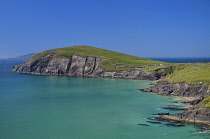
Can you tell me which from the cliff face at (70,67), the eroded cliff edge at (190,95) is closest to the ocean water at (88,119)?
the eroded cliff edge at (190,95)

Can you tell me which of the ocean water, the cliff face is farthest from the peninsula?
the ocean water

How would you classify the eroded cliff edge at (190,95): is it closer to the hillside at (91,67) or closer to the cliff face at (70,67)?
the hillside at (91,67)

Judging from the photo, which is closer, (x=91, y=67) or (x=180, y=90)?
(x=180, y=90)

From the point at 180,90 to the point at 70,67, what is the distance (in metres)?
108

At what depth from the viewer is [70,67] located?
176000 millimetres

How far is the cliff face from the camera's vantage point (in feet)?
506

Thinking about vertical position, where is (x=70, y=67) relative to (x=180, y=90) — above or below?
above

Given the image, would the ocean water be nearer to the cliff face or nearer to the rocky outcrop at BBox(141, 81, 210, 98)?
the rocky outcrop at BBox(141, 81, 210, 98)

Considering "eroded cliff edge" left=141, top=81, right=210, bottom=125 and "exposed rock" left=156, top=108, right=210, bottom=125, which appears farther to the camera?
"eroded cliff edge" left=141, top=81, right=210, bottom=125

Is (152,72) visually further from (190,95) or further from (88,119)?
(88,119)

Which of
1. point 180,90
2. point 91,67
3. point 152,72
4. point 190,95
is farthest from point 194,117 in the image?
point 91,67

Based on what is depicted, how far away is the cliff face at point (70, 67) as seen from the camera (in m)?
154

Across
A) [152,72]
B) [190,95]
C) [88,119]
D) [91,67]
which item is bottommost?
[88,119]

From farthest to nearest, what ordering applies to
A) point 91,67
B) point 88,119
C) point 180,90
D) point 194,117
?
point 91,67 < point 180,90 < point 88,119 < point 194,117
